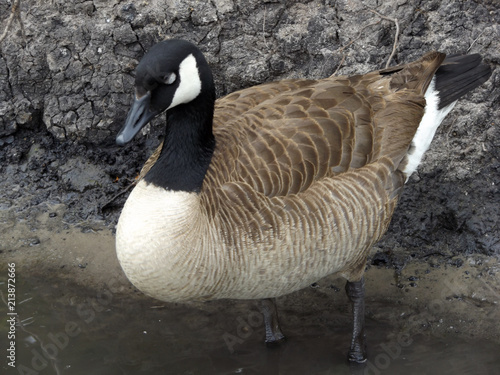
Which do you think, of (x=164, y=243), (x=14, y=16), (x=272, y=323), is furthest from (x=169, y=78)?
(x=14, y=16)

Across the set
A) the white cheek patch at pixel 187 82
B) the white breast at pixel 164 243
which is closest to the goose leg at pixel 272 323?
the white breast at pixel 164 243

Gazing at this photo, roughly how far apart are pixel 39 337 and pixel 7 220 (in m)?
1.08

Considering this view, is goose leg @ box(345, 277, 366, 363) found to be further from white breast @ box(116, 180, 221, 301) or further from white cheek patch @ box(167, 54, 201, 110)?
white cheek patch @ box(167, 54, 201, 110)

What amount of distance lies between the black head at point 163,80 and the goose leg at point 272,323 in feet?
4.78

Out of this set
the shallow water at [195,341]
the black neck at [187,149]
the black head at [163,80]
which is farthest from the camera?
the shallow water at [195,341]

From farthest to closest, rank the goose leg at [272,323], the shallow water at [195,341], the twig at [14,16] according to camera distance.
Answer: the twig at [14,16], the goose leg at [272,323], the shallow water at [195,341]

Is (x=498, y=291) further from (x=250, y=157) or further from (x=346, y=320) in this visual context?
(x=250, y=157)

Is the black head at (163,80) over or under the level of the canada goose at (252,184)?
over

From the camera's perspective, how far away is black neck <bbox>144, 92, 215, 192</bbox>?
3.34 m

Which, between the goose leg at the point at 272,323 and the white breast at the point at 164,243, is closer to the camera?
the white breast at the point at 164,243

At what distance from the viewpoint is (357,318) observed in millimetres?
3887

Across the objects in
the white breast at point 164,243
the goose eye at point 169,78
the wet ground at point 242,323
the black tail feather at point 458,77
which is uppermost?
the goose eye at point 169,78

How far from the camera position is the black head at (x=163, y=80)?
3084 millimetres

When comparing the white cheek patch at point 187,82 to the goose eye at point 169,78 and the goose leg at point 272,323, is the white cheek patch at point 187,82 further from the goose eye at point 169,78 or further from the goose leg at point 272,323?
the goose leg at point 272,323
